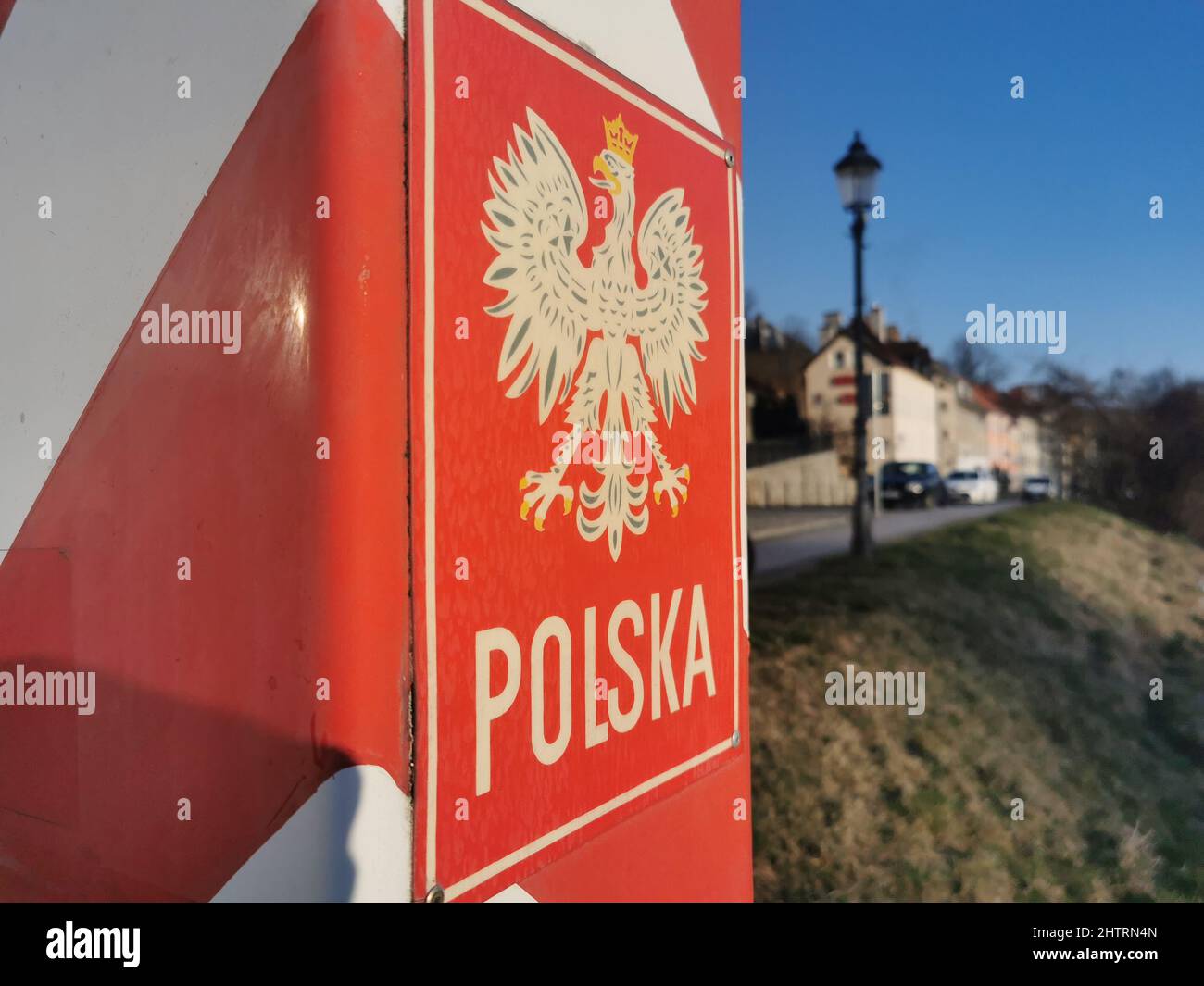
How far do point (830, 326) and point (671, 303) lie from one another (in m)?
6.62

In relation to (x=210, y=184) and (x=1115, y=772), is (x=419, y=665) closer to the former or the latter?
(x=210, y=184)

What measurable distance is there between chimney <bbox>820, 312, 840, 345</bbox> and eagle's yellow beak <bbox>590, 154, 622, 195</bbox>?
667 cm

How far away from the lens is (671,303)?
1.65 meters

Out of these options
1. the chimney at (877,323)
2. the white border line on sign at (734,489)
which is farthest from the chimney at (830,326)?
the white border line on sign at (734,489)

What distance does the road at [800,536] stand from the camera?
785 cm

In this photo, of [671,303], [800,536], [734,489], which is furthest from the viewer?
[800,536]

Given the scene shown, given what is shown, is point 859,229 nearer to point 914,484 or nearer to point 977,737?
point 977,737

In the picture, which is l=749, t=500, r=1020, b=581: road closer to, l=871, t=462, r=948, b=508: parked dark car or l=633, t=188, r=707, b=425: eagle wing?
l=871, t=462, r=948, b=508: parked dark car

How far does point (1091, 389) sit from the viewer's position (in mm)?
9938

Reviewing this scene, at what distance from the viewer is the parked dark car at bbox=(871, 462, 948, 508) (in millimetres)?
11016

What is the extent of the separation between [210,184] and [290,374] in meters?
0.26

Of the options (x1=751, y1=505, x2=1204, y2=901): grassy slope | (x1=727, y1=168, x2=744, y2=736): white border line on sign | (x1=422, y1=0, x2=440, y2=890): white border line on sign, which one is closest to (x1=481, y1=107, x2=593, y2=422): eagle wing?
(x1=422, y1=0, x2=440, y2=890): white border line on sign

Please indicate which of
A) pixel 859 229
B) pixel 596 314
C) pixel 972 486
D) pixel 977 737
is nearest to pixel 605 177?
pixel 596 314

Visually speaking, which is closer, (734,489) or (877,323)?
(734,489)
